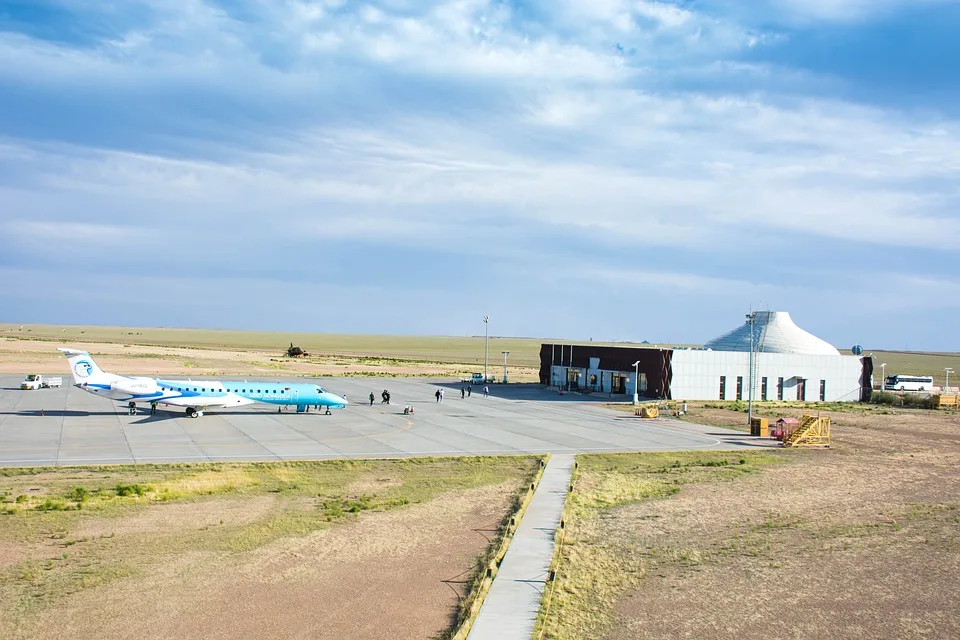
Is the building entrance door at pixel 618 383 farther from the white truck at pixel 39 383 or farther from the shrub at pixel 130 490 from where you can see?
the shrub at pixel 130 490

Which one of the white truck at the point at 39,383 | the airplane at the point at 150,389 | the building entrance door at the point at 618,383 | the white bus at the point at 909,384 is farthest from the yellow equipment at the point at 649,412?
the white truck at the point at 39,383

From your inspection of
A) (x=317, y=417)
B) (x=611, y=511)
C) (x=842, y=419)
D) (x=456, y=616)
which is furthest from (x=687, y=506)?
(x=842, y=419)

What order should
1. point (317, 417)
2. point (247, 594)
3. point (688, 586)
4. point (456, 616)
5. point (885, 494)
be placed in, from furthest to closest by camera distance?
point (317, 417) < point (885, 494) < point (688, 586) < point (247, 594) < point (456, 616)

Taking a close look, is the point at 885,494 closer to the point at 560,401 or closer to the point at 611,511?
the point at 611,511

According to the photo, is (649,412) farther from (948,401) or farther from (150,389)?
(948,401)

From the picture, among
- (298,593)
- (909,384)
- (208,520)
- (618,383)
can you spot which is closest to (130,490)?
(208,520)

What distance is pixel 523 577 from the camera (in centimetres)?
2338

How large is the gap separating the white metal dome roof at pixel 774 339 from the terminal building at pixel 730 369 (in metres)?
0.13

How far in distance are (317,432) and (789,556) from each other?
35586 mm

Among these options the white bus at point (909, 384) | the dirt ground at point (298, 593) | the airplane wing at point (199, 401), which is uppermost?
the white bus at point (909, 384)

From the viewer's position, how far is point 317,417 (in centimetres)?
6331

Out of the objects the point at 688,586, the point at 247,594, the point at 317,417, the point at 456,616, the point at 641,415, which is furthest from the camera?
the point at 641,415

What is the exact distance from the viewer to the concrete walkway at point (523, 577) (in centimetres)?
1947

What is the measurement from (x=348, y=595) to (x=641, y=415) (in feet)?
174
